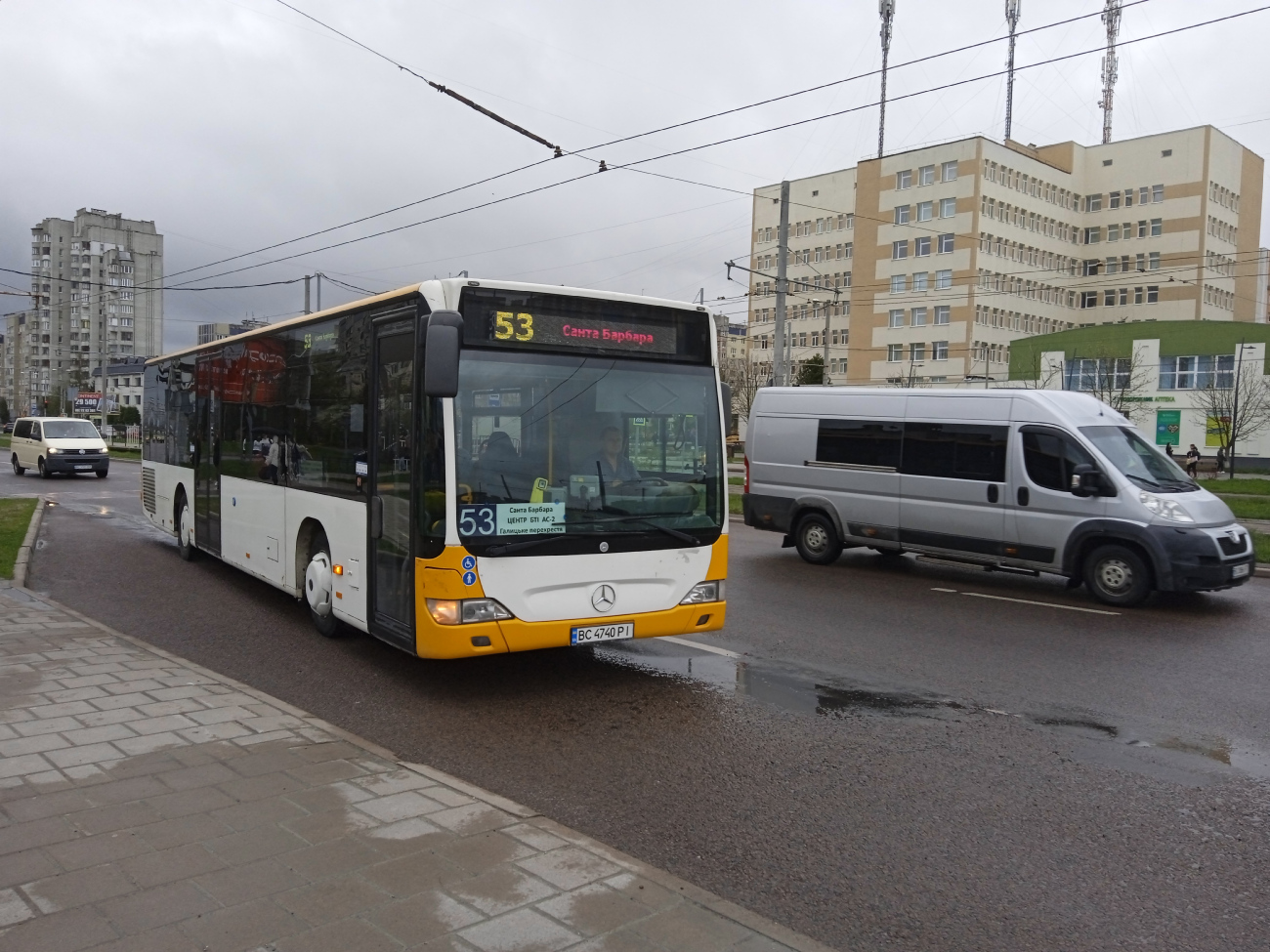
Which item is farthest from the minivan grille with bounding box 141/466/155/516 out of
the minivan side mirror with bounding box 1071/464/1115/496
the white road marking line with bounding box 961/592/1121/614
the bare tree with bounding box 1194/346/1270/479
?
the bare tree with bounding box 1194/346/1270/479

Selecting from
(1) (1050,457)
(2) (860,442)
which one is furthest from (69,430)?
(1) (1050,457)

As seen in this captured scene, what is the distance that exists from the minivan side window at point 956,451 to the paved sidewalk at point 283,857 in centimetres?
896

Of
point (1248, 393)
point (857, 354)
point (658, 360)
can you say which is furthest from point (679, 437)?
point (857, 354)

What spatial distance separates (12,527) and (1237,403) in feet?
130

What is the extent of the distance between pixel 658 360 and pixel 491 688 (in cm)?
265

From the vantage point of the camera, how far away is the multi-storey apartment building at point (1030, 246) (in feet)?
247

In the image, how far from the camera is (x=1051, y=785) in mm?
5512

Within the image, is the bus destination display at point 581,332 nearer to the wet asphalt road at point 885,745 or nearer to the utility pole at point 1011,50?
the wet asphalt road at point 885,745

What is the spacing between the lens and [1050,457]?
38.9ft

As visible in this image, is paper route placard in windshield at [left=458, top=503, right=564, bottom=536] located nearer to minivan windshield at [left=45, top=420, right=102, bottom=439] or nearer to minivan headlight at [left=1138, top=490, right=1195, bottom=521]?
minivan headlight at [left=1138, top=490, right=1195, bottom=521]

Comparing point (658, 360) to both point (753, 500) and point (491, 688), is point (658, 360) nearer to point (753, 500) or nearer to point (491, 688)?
point (491, 688)

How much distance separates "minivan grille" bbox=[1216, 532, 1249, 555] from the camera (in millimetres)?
10852

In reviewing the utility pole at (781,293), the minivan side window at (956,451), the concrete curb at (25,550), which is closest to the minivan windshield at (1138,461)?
the minivan side window at (956,451)

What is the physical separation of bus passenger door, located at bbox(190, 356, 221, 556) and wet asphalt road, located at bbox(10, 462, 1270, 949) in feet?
3.69
